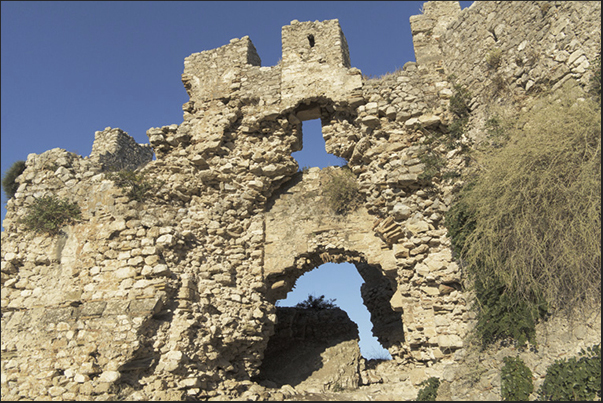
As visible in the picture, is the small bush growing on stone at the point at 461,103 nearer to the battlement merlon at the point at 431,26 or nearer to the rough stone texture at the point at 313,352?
the battlement merlon at the point at 431,26

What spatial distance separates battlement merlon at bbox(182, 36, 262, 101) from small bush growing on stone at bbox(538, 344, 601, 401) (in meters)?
7.05

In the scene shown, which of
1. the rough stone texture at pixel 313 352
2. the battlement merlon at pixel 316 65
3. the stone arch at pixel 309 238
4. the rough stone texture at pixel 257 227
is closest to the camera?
the rough stone texture at pixel 257 227

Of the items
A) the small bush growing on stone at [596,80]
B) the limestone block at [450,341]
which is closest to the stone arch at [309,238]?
the limestone block at [450,341]

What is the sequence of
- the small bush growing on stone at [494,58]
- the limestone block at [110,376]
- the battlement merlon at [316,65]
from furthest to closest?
the battlement merlon at [316,65], the small bush growing on stone at [494,58], the limestone block at [110,376]

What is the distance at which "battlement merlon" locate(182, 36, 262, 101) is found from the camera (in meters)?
9.01

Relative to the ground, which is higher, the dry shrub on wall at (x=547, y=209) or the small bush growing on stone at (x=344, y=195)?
the small bush growing on stone at (x=344, y=195)

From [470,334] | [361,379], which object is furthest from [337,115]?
[361,379]

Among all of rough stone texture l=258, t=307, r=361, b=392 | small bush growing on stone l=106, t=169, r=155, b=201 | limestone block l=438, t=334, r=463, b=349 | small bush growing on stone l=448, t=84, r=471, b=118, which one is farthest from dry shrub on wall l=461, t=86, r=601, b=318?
small bush growing on stone l=106, t=169, r=155, b=201

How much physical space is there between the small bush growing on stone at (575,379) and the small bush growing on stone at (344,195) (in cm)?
434

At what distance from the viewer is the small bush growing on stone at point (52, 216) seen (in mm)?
7660

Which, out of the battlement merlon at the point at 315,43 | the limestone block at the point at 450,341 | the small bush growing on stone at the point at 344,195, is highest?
the battlement merlon at the point at 315,43

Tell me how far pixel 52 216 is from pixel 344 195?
5160 millimetres

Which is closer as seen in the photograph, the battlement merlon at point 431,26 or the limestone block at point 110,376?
the limestone block at point 110,376

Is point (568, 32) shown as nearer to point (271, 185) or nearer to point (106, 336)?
point (271, 185)
